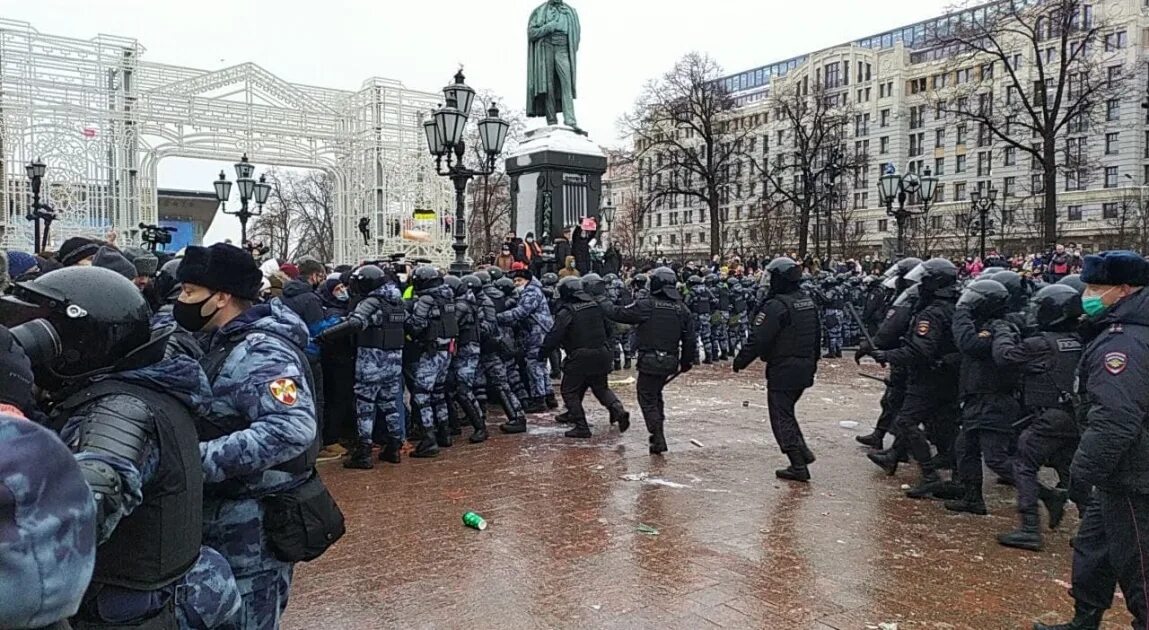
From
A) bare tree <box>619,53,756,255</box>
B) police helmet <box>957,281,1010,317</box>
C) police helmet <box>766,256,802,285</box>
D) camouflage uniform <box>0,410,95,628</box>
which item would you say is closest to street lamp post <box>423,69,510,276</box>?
police helmet <box>766,256,802,285</box>

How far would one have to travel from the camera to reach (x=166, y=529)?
2.30 meters

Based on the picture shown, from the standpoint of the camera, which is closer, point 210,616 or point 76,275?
point 76,275

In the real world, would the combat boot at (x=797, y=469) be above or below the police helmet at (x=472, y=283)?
below

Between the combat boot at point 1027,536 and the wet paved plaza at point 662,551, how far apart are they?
3.0 inches

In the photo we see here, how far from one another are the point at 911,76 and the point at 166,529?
96.9 metres

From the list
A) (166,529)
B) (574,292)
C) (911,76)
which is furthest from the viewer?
(911,76)

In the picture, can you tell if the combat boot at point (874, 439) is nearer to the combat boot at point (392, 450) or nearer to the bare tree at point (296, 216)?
the combat boot at point (392, 450)

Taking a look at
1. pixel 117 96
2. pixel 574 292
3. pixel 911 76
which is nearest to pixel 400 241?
pixel 117 96

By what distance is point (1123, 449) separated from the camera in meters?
3.98

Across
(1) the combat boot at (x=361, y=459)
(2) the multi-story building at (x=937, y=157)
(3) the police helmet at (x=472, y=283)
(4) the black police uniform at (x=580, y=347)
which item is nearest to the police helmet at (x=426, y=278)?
(3) the police helmet at (x=472, y=283)

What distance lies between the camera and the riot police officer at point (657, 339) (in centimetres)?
894

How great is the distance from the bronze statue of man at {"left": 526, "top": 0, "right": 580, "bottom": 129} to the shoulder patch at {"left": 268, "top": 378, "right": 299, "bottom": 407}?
17.7 metres

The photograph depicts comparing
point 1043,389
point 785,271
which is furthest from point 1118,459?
point 785,271

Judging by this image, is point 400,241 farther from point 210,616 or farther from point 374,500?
point 210,616
